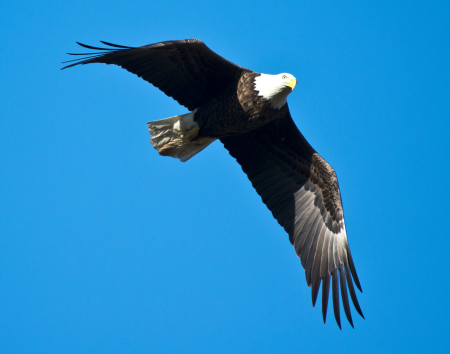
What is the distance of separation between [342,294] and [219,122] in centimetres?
287

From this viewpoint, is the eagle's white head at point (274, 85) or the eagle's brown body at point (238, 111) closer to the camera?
the eagle's white head at point (274, 85)

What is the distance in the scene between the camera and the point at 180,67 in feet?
20.3

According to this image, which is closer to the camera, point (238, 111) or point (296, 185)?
point (238, 111)

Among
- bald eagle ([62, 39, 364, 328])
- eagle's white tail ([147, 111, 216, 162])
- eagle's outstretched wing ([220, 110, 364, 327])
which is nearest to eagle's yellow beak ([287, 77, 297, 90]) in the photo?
bald eagle ([62, 39, 364, 328])

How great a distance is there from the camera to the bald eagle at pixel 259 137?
602cm

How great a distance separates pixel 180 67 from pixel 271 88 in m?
1.23

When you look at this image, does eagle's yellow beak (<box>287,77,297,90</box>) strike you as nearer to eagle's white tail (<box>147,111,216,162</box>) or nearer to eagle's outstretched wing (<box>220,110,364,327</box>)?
eagle's outstretched wing (<box>220,110,364,327</box>)

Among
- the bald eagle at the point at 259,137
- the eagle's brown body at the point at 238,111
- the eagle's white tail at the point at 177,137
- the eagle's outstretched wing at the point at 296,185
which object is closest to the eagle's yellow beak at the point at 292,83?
the bald eagle at the point at 259,137

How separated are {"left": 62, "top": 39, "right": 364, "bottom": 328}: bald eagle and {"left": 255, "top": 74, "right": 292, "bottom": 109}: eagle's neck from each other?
1 cm

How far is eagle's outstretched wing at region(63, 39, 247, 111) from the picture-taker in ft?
18.5

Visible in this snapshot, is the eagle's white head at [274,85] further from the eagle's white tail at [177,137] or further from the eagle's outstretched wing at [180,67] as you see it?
the eagle's white tail at [177,137]

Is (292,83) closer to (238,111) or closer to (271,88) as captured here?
(271,88)

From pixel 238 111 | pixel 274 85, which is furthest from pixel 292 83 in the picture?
pixel 238 111

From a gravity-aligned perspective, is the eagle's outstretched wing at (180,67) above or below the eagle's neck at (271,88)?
above
